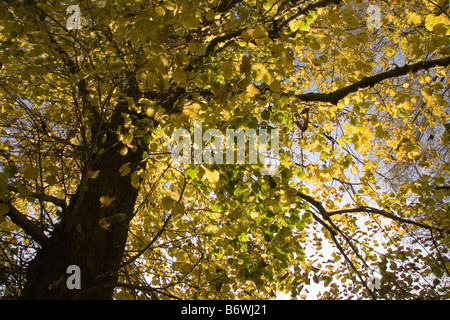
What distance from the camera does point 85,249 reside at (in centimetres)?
230

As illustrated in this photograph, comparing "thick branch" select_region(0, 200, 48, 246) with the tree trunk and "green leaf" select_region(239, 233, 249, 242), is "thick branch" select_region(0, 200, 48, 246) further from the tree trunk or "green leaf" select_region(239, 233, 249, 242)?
"green leaf" select_region(239, 233, 249, 242)

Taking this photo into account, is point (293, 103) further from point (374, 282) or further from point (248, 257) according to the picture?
point (374, 282)

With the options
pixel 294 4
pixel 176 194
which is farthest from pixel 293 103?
pixel 176 194

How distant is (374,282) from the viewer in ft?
8.43

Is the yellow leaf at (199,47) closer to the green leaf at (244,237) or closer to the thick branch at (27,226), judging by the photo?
the green leaf at (244,237)

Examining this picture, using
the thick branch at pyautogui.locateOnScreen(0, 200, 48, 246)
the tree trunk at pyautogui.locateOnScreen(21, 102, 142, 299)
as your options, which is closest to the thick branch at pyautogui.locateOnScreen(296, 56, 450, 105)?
the tree trunk at pyautogui.locateOnScreen(21, 102, 142, 299)

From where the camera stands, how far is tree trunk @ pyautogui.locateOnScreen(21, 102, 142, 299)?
6.88ft

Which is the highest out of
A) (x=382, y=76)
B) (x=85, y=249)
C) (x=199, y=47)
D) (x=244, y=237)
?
(x=382, y=76)

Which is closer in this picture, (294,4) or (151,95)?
(294,4)

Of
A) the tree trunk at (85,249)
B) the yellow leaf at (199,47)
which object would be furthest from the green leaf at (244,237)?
the yellow leaf at (199,47)

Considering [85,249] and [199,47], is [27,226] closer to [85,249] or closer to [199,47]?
[85,249]

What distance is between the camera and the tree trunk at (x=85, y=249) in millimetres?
2096

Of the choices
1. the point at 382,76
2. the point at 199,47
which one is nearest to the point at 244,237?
the point at 199,47
